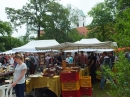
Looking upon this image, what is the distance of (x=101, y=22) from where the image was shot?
38.2 m

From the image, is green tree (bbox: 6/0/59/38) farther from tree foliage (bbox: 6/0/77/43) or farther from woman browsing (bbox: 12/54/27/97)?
woman browsing (bbox: 12/54/27/97)

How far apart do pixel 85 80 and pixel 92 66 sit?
380cm

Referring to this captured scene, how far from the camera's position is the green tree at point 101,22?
122ft

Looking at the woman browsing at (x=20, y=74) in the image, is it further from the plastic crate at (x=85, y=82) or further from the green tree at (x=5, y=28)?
the green tree at (x=5, y=28)

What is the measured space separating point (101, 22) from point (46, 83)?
102ft

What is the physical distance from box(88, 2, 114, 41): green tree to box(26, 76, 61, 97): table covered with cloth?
2893 centimetres

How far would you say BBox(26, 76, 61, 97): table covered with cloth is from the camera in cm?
802

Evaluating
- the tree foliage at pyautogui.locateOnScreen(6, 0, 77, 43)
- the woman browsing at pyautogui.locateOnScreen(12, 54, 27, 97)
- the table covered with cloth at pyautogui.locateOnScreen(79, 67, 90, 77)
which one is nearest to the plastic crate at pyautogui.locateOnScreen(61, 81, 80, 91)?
the table covered with cloth at pyautogui.locateOnScreen(79, 67, 90, 77)

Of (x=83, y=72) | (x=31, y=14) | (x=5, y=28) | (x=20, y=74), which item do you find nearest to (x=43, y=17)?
(x=31, y=14)

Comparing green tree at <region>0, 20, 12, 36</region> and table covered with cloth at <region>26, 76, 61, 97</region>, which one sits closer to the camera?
table covered with cloth at <region>26, 76, 61, 97</region>

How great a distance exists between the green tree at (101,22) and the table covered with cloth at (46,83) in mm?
28928

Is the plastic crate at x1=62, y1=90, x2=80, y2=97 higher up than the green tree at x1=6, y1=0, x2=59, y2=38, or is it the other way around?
the green tree at x1=6, y1=0, x2=59, y2=38

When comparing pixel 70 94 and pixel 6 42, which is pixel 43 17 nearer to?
pixel 6 42

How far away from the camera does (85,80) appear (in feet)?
30.0
